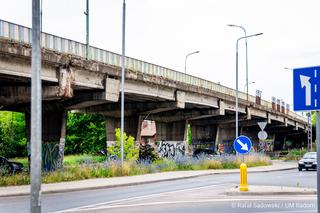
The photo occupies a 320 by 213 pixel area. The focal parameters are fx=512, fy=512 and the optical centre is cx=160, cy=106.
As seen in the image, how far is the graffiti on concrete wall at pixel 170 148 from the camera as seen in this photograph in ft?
167

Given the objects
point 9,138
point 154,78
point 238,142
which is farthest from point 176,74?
point 9,138

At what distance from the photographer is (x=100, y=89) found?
3147 centimetres

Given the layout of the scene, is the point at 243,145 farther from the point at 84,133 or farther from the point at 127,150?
the point at 84,133

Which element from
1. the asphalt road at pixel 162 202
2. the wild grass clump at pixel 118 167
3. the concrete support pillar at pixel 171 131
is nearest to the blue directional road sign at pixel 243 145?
the asphalt road at pixel 162 202

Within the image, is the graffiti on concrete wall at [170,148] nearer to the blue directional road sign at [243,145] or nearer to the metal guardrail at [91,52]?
the metal guardrail at [91,52]

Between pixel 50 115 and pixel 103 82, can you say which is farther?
pixel 50 115

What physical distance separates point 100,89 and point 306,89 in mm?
25696

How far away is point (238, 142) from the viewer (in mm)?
17812

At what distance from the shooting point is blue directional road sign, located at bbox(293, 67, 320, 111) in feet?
20.6

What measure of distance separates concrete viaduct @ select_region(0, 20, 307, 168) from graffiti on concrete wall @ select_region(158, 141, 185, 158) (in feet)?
1.76

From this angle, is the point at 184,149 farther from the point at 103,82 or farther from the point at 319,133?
the point at 319,133

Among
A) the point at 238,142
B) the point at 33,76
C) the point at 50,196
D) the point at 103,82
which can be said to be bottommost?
the point at 50,196

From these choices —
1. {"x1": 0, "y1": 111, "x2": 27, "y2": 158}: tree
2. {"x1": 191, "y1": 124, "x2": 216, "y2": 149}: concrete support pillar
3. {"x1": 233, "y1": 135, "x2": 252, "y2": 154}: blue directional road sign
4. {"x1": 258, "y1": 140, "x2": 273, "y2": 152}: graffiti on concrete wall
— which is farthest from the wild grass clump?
{"x1": 0, "y1": 111, "x2": 27, "y2": 158}: tree

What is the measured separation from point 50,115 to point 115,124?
8635 mm
